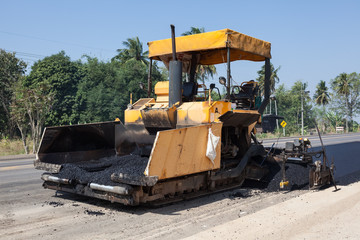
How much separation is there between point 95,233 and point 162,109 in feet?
9.45

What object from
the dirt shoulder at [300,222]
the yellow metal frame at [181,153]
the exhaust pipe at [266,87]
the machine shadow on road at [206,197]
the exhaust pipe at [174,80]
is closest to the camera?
the dirt shoulder at [300,222]

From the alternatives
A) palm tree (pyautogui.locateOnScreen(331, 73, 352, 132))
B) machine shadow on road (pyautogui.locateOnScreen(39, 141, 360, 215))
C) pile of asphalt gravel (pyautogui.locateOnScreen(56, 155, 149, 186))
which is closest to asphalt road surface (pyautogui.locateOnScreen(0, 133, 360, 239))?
machine shadow on road (pyautogui.locateOnScreen(39, 141, 360, 215))

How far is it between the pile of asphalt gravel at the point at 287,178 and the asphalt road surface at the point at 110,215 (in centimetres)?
32

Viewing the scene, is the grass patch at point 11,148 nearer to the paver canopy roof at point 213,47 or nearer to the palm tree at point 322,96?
the paver canopy roof at point 213,47

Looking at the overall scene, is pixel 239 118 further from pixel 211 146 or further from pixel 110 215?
pixel 110 215

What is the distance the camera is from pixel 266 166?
28.0 feet

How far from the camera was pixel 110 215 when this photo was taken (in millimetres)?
5852

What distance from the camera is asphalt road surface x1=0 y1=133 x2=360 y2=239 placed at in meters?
4.88

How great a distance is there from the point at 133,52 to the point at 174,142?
38.5 meters

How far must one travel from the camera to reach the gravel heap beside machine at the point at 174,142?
232 inches

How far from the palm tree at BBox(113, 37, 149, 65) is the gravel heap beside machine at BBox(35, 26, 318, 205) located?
35.1 meters

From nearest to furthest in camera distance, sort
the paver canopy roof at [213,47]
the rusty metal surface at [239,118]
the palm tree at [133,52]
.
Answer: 1. the rusty metal surface at [239,118]
2. the paver canopy roof at [213,47]
3. the palm tree at [133,52]

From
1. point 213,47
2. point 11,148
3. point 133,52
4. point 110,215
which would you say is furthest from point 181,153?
point 133,52

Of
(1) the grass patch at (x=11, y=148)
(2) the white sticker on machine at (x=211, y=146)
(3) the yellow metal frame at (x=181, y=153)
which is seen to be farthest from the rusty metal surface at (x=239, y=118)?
(1) the grass patch at (x=11, y=148)
